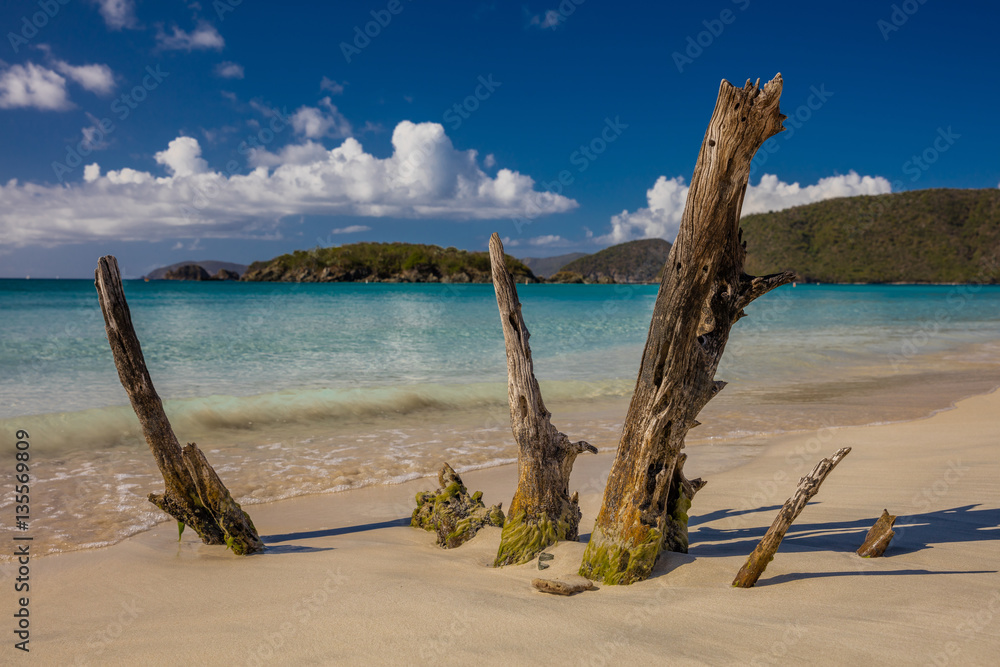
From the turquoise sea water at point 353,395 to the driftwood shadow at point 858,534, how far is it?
4.17 m

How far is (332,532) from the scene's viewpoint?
5.75 m

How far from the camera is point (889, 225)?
114875 millimetres

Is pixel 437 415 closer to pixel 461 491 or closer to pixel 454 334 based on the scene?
pixel 461 491

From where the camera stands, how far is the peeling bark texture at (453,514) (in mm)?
5156

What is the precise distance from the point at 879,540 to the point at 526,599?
258cm

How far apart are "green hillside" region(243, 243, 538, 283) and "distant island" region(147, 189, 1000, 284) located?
0.22 m

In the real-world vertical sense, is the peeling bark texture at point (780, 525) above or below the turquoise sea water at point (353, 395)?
above

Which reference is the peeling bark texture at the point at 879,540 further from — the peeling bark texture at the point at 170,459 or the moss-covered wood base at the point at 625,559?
the peeling bark texture at the point at 170,459

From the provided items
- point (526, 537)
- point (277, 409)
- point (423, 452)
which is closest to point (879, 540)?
point (526, 537)

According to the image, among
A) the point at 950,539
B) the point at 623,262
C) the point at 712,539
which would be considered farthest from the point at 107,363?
the point at 623,262

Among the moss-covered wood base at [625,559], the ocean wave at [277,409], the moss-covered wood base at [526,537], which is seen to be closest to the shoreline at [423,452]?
the ocean wave at [277,409]

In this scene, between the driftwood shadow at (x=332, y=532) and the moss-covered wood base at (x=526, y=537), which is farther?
the driftwood shadow at (x=332, y=532)

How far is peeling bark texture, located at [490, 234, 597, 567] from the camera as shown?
169 inches

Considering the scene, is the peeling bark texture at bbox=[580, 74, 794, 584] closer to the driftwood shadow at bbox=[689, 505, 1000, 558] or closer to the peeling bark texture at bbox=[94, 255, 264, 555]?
the driftwood shadow at bbox=[689, 505, 1000, 558]
